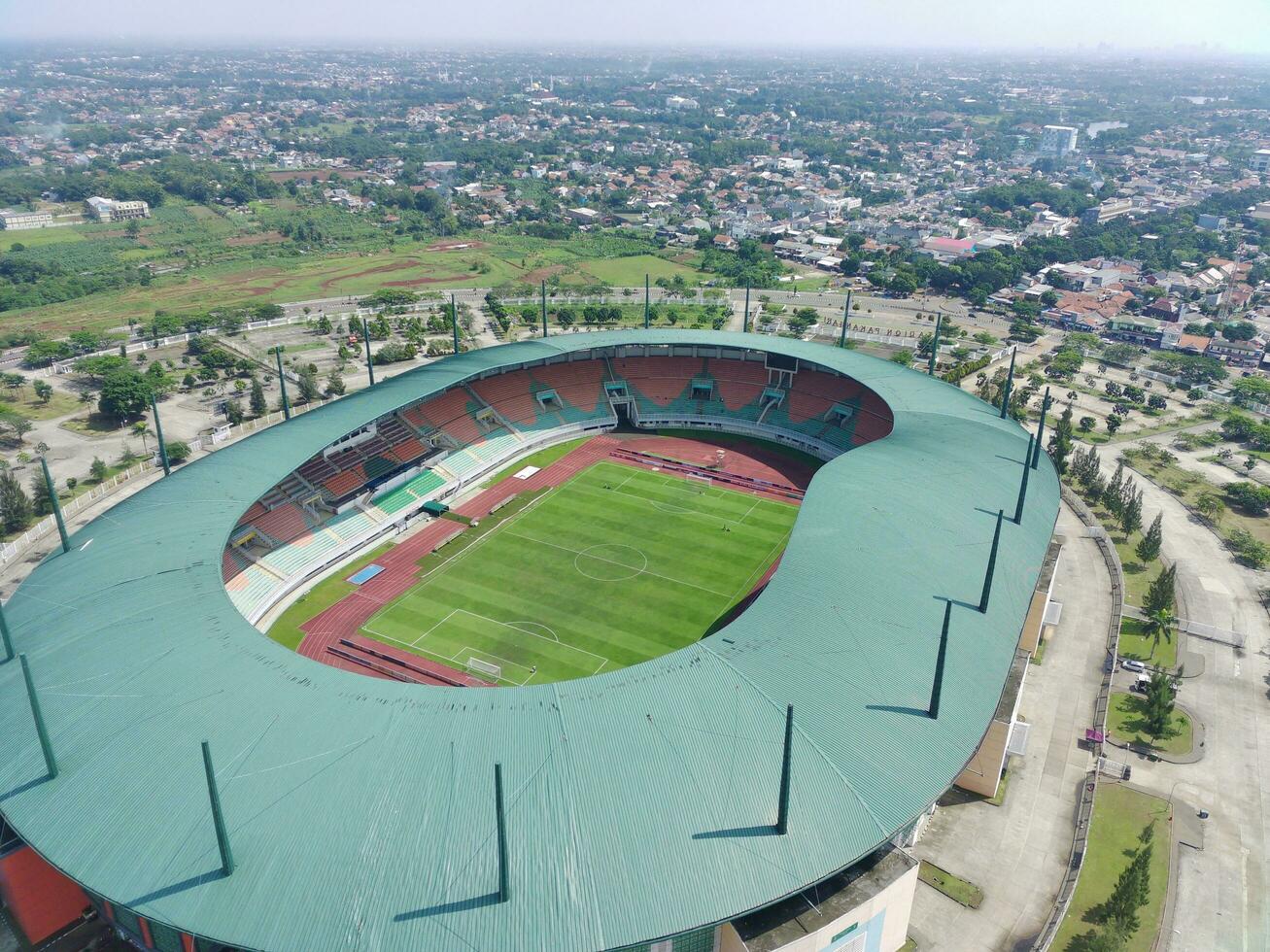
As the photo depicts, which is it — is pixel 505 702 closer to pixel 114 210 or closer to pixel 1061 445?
pixel 1061 445

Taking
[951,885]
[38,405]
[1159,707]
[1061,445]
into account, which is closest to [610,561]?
[951,885]

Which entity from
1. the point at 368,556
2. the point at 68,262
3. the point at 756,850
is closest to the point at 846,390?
the point at 368,556

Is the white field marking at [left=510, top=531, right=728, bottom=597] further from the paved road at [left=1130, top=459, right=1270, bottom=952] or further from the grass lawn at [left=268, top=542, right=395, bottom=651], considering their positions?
the paved road at [left=1130, top=459, right=1270, bottom=952]

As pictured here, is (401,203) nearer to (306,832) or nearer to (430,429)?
(430,429)

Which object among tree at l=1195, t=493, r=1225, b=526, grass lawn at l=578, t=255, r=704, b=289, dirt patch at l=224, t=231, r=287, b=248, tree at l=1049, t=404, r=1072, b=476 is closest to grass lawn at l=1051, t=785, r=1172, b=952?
tree at l=1195, t=493, r=1225, b=526

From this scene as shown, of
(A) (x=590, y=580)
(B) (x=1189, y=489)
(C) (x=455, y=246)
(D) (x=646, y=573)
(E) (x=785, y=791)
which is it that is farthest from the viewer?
(C) (x=455, y=246)

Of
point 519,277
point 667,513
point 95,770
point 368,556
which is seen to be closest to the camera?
point 95,770
